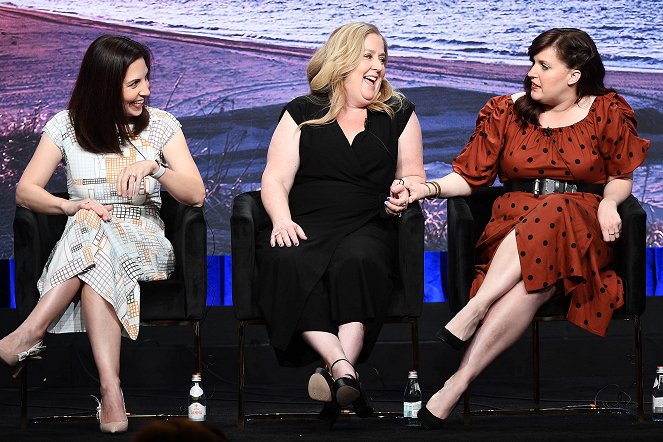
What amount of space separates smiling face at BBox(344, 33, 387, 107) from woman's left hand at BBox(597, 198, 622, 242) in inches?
36.2

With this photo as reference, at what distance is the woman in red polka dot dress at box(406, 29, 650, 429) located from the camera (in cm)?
349

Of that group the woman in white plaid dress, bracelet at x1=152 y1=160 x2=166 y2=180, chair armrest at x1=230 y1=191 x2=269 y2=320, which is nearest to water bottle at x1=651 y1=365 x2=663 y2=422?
chair armrest at x1=230 y1=191 x2=269 y2=320

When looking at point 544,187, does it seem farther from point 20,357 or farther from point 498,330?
point 20,357

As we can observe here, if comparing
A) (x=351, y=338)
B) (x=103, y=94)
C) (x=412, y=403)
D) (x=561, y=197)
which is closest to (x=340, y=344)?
(x=351, y=338)

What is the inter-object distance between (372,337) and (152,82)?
6.85ft

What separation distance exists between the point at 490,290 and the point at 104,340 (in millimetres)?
1253

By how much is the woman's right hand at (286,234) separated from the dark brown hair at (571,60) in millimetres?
894

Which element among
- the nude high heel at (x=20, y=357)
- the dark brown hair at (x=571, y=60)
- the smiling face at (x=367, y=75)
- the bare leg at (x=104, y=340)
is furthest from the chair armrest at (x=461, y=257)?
the nude high heel at (x=20, y=357)

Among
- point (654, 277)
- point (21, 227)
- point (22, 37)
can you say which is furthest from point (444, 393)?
point (22, 37)

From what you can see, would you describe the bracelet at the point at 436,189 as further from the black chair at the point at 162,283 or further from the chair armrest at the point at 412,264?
the black chair at the point at 162,283

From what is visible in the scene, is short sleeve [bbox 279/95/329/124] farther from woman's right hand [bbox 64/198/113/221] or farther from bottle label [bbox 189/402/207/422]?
bottle label [bbox 189/402/207/422]

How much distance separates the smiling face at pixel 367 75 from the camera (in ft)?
12.8

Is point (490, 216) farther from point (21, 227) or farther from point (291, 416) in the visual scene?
point (21, 227)

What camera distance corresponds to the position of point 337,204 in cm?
383
